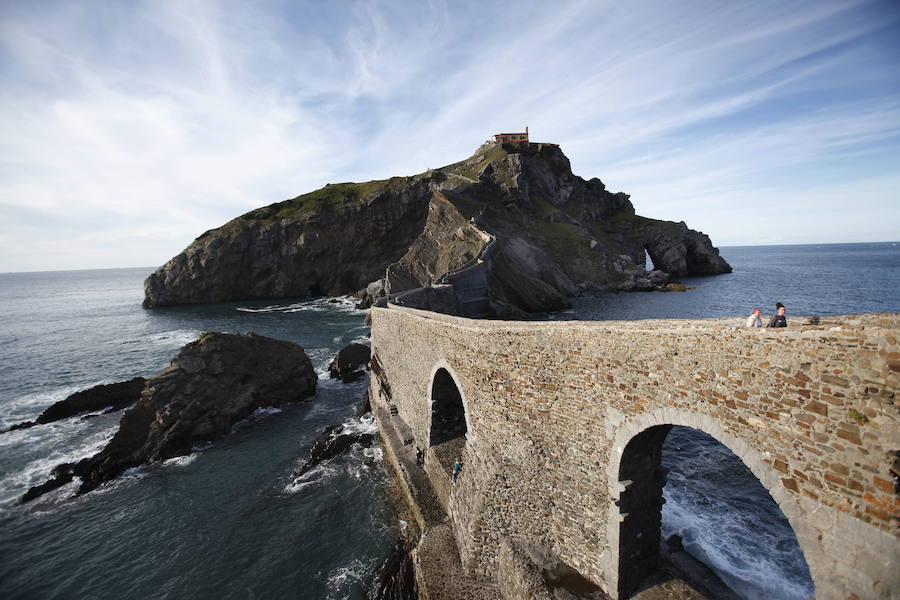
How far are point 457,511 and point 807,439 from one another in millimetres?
10155

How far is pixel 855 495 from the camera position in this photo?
5.93 m

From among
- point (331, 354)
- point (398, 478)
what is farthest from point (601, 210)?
point (398, 478)

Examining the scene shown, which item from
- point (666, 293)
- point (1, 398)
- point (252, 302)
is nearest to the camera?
point (1, 398)

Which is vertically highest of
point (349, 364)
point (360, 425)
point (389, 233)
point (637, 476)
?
point (389, 233)

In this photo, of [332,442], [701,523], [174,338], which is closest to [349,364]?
[332,442]

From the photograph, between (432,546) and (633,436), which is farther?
(432,546)

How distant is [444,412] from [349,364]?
19.6 meters

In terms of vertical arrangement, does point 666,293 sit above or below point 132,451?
above

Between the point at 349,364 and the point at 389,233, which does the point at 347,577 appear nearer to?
the point at 349,364

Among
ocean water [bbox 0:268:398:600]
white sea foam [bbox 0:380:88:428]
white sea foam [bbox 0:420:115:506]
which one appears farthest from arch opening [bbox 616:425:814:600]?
white sea foam [bbox 0:380:88:428]

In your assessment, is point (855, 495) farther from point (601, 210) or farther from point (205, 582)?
point (601, 210)

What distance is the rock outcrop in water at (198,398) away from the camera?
22047mm

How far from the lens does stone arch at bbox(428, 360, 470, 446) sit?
661 inches

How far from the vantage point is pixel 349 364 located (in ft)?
114
